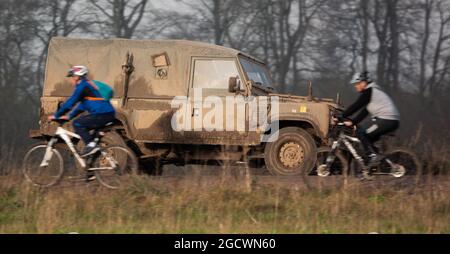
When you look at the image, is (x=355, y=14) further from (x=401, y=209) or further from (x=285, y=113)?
(x=401, y=209)

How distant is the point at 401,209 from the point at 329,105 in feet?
12.8

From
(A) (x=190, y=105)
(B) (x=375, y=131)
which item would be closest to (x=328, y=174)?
(B) (x=375, y=131)

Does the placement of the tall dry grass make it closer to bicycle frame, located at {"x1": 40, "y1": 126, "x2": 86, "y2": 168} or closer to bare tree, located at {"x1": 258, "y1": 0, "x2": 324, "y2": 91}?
bicycle frame, located at {"x1": 40, "y1": 126, "x2": 86, "y2": 168}

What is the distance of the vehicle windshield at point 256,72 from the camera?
1249 centimetres

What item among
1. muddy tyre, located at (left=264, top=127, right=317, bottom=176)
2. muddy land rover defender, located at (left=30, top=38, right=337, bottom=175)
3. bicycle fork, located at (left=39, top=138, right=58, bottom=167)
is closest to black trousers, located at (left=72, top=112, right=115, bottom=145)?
bicycle fork, located at (left=39, top=138, right=58, bottom=167)

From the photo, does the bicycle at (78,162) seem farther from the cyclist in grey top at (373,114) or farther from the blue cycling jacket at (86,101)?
the cyclist in grey top at (373,114)

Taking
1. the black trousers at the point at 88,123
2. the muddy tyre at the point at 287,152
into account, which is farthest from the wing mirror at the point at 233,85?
the black trousers at the point at 88,123

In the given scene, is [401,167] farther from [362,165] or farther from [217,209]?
[217,209]

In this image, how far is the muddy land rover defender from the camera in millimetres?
11867

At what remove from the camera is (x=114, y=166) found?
9797 millimetres

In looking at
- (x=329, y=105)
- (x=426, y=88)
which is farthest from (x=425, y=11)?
(x=329, y=105)

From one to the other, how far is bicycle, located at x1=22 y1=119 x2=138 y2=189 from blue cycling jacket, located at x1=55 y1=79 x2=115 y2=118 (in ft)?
0.87

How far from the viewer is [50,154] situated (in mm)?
10062

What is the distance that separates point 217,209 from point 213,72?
4.31 metres
